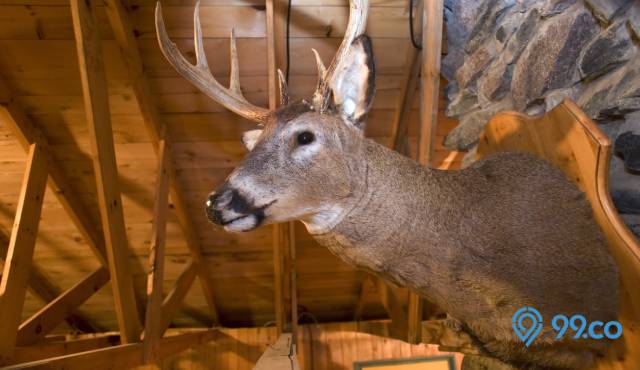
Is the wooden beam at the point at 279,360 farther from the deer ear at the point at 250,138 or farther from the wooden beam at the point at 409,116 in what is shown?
the wooden beam at the point at 409,116

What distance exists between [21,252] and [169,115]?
41.4 inches

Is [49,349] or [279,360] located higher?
[49,349]

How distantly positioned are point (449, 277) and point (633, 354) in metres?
0.41

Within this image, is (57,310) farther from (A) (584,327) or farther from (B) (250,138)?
(A) (584,327)

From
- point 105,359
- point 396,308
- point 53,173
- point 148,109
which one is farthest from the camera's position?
point 396,308

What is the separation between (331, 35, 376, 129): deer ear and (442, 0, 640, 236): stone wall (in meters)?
0.58

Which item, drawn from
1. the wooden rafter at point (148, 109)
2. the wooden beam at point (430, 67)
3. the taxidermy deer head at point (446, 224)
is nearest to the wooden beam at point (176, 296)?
the wooden rafter at point (148, 109)

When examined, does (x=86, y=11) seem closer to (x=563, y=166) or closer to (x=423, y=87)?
(x=423, y=87)

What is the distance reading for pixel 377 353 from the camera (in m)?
3.28

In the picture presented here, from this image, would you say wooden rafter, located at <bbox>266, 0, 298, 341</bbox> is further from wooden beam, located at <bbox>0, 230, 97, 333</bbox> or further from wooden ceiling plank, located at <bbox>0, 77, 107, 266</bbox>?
wooden beam, located at <bbox>0, 230, 97, 333</bbox>

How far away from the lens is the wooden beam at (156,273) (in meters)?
2.27

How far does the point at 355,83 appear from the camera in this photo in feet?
3.87

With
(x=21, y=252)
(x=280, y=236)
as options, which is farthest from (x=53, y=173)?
(x=280, y=236)

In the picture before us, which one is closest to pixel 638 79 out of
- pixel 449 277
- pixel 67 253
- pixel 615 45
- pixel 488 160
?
pixel 615 45
